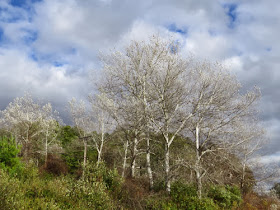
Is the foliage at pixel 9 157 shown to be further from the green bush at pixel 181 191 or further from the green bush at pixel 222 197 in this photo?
the green bush at pixel 222 197

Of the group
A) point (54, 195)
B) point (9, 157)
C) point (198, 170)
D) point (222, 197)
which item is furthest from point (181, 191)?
point (9, 157)

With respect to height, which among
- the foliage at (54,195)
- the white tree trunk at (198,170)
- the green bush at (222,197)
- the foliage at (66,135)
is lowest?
the green bush at (222,197)

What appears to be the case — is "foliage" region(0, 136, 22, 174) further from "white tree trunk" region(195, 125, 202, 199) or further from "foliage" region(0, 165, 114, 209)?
"white tree trunk" region(195, 125, 202, 199)

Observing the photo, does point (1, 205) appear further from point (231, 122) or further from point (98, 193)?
point (231, 122)

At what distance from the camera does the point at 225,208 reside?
1418cm

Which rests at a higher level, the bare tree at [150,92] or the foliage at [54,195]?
the bare tree at [150,92]

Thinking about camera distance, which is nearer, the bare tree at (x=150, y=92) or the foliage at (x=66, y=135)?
the bare tree at (x=150, y=92)

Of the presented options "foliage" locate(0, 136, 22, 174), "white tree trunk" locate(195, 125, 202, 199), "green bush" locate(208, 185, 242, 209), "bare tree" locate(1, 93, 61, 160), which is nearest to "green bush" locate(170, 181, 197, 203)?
"white tree trunk" locate(195, 125, 202, 199)

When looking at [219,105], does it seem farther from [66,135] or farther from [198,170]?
[66,135]

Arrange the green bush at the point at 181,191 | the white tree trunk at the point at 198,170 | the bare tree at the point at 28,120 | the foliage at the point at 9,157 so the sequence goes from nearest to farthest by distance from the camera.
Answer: the foliage at the point at 9,157, the green bush at the point at 181,191, the white tree trunk at the point at 198,170, the bare tree at the point at 28,120

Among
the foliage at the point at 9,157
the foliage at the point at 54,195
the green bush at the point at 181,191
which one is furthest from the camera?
the green bush at the point at 181,191

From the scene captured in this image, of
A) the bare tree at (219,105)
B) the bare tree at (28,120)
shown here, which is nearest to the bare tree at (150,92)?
the bare tree at (219,105)

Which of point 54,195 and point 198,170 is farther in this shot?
point 198,170

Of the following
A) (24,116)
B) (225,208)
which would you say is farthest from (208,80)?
(24,116)
